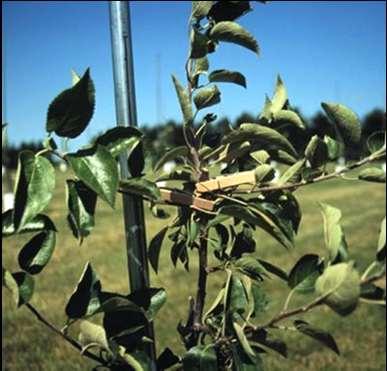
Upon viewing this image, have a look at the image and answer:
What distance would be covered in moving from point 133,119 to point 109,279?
509cm

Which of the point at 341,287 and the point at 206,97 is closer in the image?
the point at 341,287

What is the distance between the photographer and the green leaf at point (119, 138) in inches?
32.7

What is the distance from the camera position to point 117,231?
9.96 meters

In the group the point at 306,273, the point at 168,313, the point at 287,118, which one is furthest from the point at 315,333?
the point at 168,313

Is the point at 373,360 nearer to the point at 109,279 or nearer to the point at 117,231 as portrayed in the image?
the point at 109,279

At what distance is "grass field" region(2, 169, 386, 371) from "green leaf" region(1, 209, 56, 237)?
27 cm

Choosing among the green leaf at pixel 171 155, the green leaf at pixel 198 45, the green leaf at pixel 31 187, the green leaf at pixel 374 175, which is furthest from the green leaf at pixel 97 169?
the green leaf at pixel 374 175

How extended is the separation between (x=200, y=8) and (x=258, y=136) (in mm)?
215

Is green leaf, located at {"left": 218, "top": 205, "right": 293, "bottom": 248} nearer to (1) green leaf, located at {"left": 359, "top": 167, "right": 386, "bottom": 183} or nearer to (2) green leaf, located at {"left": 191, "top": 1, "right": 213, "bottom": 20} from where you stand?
(1) green leaf, located at {"left": 359, "top": 167, "right": 386, "bottom": 183}

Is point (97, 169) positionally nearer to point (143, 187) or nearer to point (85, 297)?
point (143, 187)

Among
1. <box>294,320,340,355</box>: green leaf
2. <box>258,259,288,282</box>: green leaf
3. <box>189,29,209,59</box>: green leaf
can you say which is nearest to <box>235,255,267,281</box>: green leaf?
<box>258,259,288,282</box>: green leaf

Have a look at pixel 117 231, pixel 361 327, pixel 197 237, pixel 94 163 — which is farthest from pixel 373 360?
pixel 117 231

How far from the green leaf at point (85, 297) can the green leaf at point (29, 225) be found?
9cm

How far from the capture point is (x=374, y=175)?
875mm
